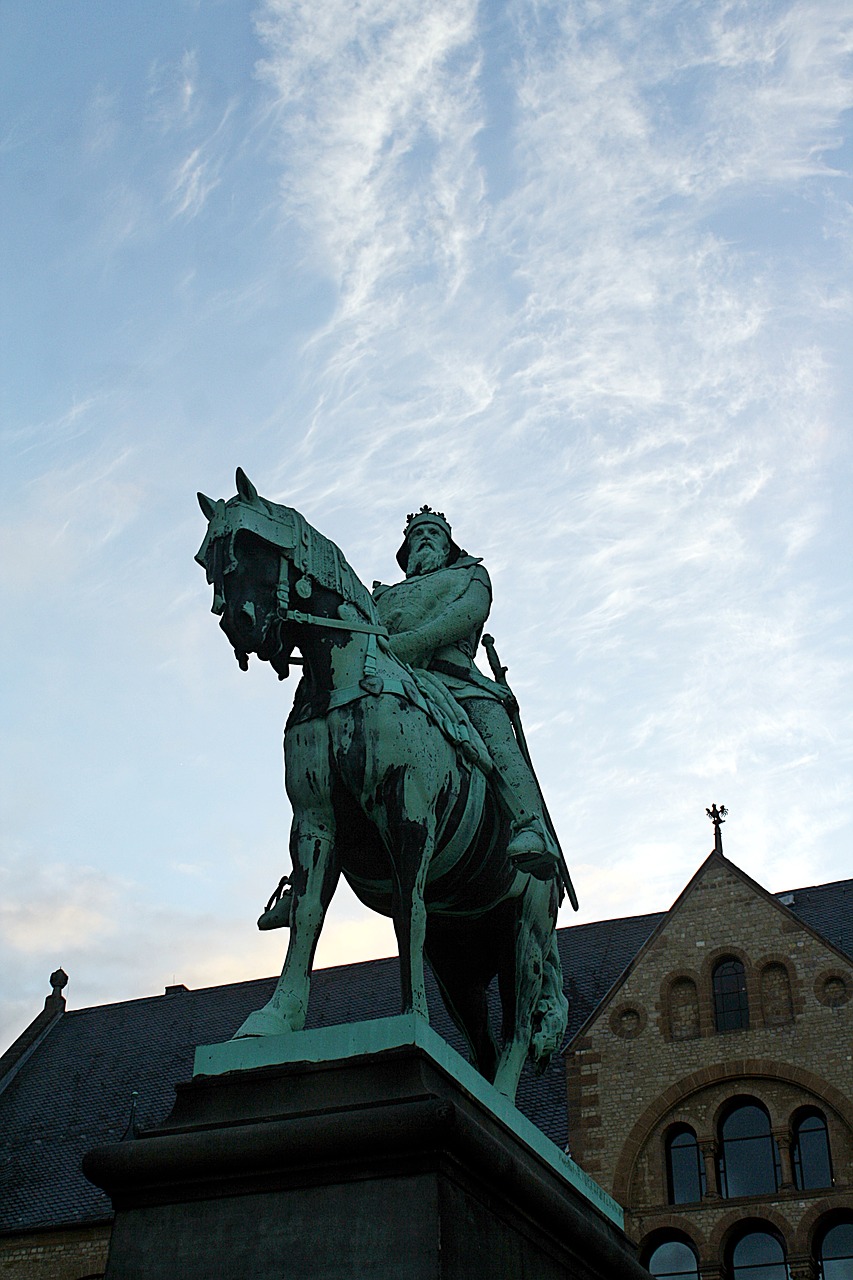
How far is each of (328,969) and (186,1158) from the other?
99.3 ft

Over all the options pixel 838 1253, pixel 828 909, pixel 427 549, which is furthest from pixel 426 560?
pixel 828 909

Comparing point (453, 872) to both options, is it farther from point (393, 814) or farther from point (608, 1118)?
point (608, 1118)

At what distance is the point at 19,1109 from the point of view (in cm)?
3366

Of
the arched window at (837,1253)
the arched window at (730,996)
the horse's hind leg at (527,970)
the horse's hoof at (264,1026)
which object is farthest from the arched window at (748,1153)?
the horse's hoof at (264,1026)

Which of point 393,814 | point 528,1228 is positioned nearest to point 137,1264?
point 528,1228

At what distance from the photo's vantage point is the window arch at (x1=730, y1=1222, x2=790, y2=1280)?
2253 centimetres

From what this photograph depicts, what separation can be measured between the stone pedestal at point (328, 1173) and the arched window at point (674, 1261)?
61.8 feet

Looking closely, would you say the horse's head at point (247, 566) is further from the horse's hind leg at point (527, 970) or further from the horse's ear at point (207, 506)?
the horse's hind leg at point (527, 970)

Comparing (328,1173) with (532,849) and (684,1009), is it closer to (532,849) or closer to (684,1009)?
(532,849)

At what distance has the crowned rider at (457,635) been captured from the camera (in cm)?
720

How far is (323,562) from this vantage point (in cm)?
682

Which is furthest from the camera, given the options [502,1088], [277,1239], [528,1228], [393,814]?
[502,1088]

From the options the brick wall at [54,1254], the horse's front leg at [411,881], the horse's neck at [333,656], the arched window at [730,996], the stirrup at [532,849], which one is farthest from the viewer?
the brick wall at [54,1254]

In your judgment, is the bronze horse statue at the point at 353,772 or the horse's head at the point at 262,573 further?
the horse's head at the point at 262,573
